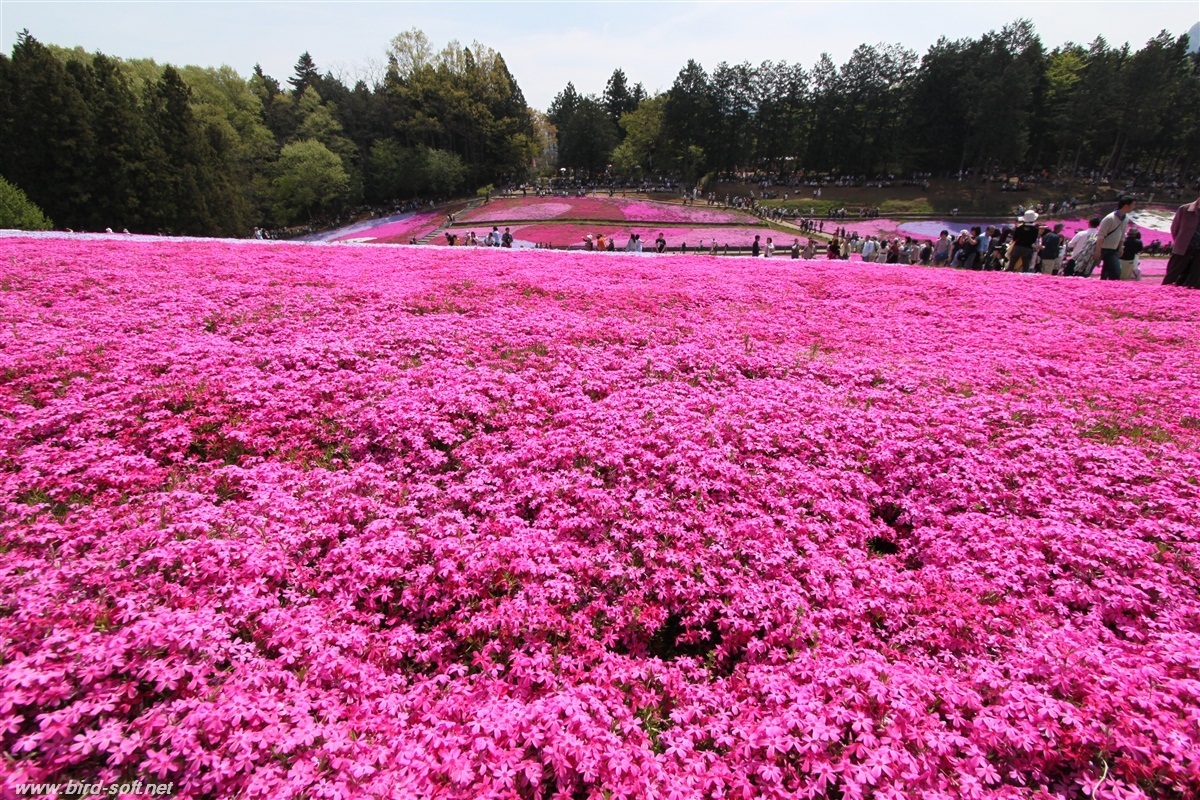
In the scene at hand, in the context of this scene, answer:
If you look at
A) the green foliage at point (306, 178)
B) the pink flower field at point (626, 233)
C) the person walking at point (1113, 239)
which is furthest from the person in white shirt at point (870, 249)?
the green foliage at point (306, 178)

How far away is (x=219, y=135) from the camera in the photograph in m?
52.6

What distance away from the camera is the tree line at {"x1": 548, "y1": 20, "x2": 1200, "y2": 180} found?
5816cm

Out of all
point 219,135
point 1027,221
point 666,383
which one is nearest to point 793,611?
point 666,383

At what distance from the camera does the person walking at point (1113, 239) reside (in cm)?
1388

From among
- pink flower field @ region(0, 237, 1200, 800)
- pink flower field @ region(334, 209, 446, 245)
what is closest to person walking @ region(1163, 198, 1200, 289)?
pink flower field @ region(0, 237, 1200, 800)

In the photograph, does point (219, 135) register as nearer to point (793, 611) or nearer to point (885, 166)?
point (793, 611)

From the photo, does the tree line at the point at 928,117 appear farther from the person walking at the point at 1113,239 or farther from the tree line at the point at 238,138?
the person walking at the point at 1113,239

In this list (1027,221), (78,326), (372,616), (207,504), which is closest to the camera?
(372,616)

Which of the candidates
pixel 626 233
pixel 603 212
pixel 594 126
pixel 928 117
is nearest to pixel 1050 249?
pixel 626 233

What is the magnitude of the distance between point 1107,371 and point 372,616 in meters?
11.2

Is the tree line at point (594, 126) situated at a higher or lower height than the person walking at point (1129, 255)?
higher

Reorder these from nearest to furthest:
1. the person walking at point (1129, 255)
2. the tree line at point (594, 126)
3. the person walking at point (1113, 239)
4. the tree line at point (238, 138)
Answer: the person walking at point (1113, 239), the person walking at point (1129, 255), the tree line at point (238, 138), the tree line at point (594, 126)

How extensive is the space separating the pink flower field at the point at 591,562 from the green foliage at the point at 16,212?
93.0 feet

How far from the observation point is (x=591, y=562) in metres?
5.00
